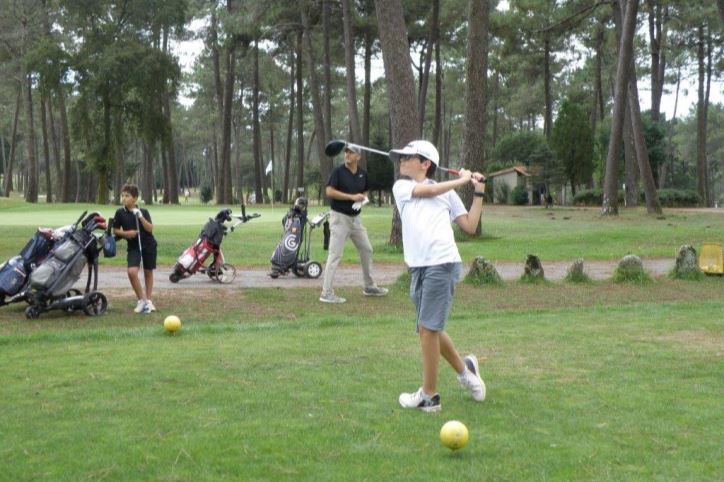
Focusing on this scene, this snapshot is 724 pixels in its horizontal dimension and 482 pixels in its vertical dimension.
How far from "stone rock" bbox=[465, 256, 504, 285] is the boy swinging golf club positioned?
26.5 ft

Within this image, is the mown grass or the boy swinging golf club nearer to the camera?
the boy swinging golf club

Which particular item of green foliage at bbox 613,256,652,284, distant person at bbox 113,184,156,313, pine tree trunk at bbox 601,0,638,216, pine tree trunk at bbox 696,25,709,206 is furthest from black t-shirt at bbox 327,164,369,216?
pine tree trunk at bbox 696,25,709,206

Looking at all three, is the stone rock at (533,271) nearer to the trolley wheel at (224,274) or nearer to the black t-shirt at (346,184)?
the black t-shirt at (346,184)

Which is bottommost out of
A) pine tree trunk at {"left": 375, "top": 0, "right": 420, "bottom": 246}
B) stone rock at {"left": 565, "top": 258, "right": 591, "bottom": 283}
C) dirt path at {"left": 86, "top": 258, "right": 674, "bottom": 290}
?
dirt path at {"left": 86, "top": 258, "right": 674, "bottom": 290}

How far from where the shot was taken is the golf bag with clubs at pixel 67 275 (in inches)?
Answer: 424

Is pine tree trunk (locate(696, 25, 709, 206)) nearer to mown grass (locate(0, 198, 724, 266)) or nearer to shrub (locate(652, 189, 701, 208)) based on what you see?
shrub (locate(652, 189, 701, 208))

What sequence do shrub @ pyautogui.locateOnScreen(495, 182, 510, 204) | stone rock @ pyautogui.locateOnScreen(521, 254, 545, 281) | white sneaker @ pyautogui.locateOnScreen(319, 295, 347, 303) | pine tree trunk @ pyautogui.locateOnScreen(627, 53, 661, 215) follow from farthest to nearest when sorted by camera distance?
shrub @ pyautogui.locateOnScreen(495, 182, 510, 204)
pine tree trunk @ pyautogui.locateOnScreen(627, 53, 661, 215)
stone rock @ pyautogui.locateOnScreen(521, 254, 545, 281)
white sneaker @ pyautogui.locateOnScreen(319, 295, 347, 303)

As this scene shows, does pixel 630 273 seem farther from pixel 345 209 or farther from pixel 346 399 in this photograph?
pixel 346 399

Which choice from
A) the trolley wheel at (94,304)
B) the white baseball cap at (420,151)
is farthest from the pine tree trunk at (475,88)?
the white baseball cap at (420,151)

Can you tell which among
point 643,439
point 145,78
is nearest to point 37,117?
point 145,78

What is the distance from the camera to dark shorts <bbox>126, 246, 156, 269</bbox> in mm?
11203

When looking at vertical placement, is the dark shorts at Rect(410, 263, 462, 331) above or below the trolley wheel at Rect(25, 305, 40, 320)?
above

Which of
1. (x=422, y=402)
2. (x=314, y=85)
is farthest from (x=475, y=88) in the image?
(x=314, y=85)

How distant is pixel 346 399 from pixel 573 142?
52952 mm
